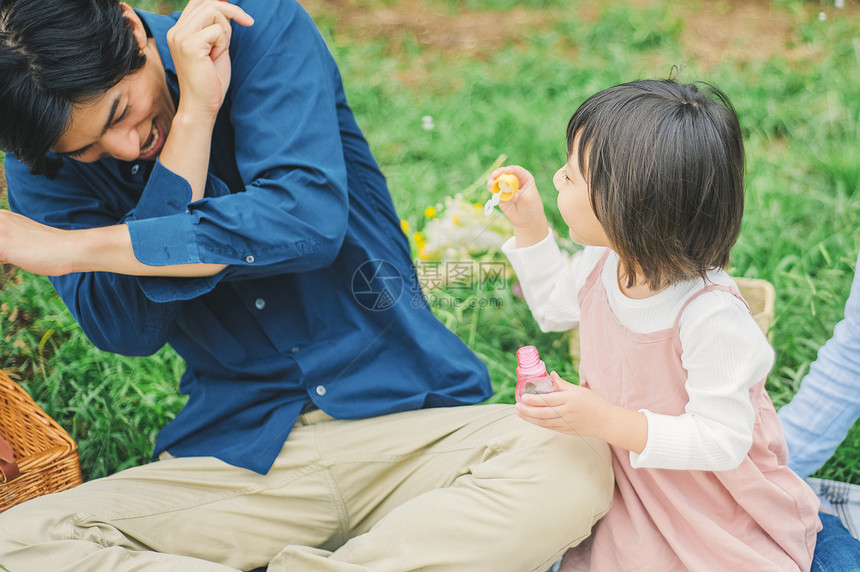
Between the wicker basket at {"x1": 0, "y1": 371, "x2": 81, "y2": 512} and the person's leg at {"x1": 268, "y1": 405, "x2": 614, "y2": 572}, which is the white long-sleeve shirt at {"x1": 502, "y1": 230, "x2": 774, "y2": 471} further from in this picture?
the wicker basket at {"x1": 0, "y1": 371, "x2": 81, "y2": 512}

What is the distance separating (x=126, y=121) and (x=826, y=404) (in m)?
1.52

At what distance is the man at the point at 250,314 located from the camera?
4.48ft

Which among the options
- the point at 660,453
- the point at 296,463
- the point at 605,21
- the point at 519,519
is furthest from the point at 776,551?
the point at 605,21

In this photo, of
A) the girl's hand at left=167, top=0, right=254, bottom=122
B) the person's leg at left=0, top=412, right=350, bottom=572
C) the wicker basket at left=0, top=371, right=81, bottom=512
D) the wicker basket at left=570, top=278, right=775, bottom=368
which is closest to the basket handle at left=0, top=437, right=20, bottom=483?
the wicker basket at left=0, top=371, right=81, bottom=512

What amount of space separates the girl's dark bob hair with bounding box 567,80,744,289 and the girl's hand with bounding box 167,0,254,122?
66 cm

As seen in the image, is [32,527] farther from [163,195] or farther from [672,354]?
[672,354]

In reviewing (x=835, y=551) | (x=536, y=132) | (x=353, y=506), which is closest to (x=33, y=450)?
(x=353, y=506)

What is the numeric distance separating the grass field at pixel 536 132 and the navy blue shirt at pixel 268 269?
0.55m

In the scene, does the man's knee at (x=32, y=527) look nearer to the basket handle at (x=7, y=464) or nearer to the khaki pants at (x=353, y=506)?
the khaki pants at (x=353, y=506)

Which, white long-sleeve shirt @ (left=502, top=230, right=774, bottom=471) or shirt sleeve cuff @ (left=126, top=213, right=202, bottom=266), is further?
shirt sleeve cuff @ (left=126, top=213, right=202, bottom=266)

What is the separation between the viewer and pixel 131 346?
160 cm

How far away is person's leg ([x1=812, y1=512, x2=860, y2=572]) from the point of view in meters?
1.44

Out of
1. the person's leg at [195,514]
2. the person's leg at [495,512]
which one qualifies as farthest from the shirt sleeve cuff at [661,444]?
the person's leg at [195,514]

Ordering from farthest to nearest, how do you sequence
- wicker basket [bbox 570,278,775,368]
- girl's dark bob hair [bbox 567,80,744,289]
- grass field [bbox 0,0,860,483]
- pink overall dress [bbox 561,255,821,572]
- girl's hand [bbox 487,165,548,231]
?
grass field [bbox 0,0,860,483]
wicker basket [bbox 570,278,775,368]
girl's hand [bbox 487,165,548,231]
pink overall dress [bbox 561,255,821,572]
girl's dark bob hair [bbox 567,80,744,289]
